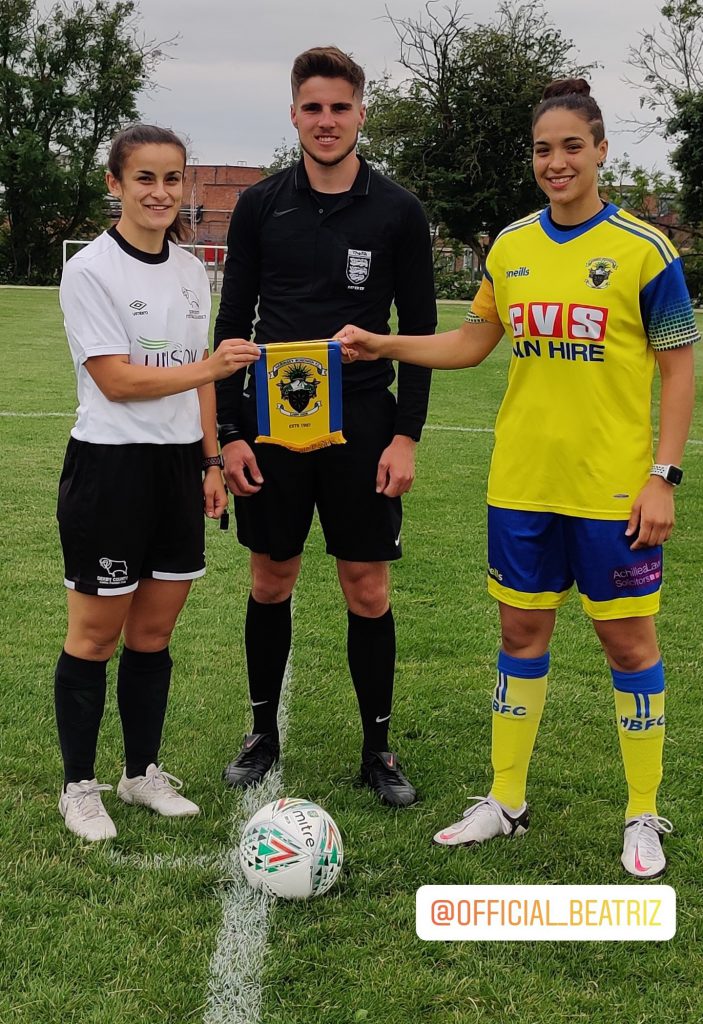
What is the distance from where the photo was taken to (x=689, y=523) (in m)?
7.12

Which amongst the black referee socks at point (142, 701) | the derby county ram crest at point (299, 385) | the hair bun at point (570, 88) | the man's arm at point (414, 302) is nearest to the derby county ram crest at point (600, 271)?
the hair bun at point (570, 88)

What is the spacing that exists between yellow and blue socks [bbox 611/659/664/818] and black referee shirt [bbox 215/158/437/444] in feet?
3.49

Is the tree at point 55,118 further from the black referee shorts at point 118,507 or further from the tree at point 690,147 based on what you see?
the black referee shorts at point 118,507

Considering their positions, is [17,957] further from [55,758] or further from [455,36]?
[455,36]

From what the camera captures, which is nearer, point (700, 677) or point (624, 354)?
point (624, 354)

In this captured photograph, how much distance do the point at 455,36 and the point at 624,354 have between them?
41390 millimetres

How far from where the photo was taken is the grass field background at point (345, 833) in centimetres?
244

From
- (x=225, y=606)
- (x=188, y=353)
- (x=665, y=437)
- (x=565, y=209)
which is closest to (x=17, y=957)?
(x=188, y=353)

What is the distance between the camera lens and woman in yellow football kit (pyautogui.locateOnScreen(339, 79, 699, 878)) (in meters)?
2.68

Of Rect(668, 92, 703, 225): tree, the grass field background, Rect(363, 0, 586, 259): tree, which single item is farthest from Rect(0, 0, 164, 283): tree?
the grass field background

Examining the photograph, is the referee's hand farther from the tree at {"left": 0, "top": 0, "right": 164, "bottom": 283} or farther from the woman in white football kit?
the tree at {"left": 0, "top": 0, "right": 164, "bottom": 283}

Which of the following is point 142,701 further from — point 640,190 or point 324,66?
point 640,190

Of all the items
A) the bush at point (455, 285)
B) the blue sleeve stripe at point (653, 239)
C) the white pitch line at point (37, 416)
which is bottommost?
the white pitch line at point (37, 416)

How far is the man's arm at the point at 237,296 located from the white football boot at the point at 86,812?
1.22 metres
